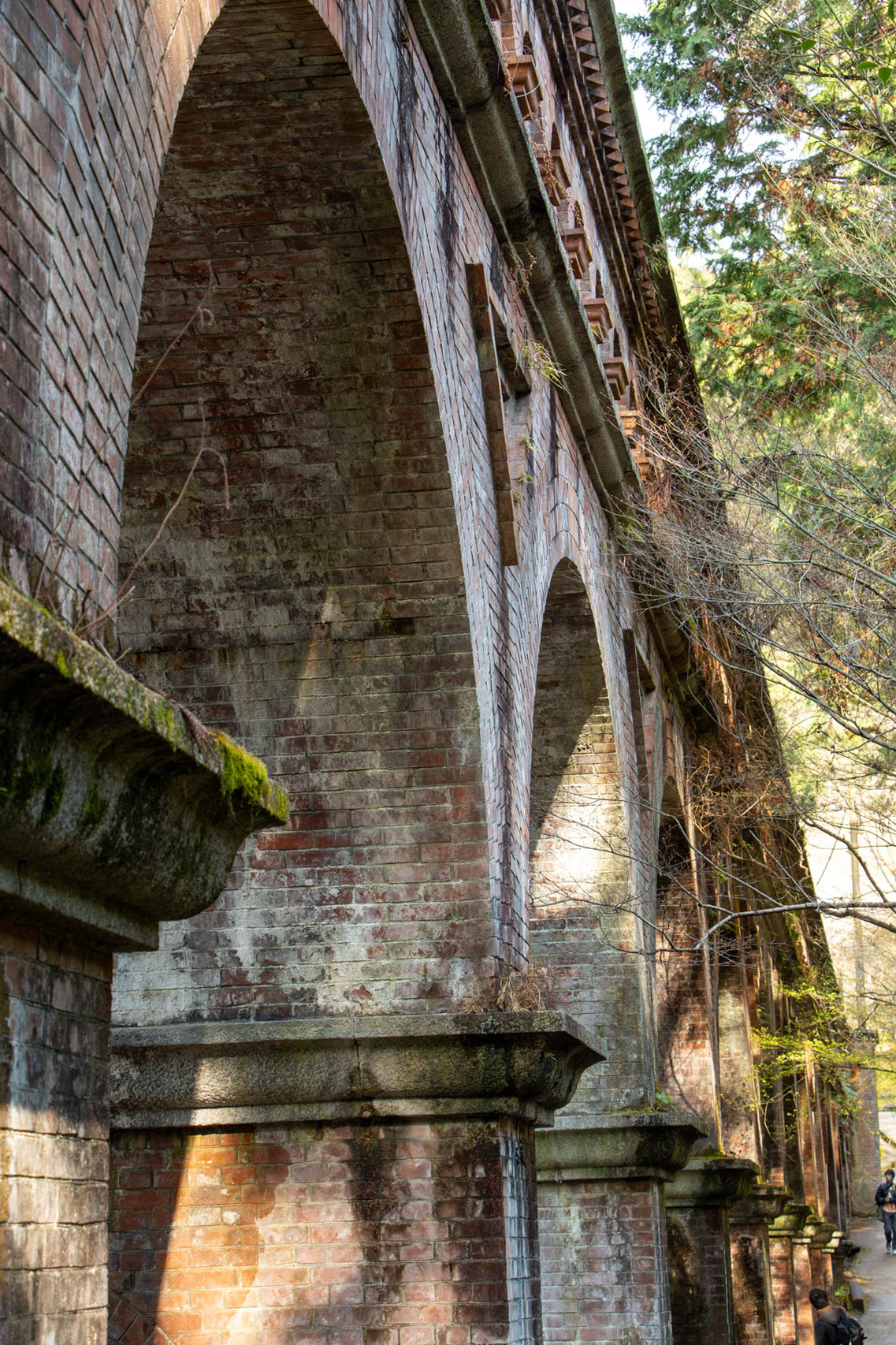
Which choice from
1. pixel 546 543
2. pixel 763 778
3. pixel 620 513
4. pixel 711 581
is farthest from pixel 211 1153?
pixel 763 778

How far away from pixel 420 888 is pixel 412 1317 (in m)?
1.64

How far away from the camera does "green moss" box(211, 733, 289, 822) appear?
8.98ft

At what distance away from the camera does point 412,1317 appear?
577cm

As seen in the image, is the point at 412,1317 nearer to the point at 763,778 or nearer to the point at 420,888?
the point at 420,888

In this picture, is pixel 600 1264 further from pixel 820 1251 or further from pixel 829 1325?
pixel 820 1251

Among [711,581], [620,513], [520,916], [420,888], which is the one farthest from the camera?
[620,513]

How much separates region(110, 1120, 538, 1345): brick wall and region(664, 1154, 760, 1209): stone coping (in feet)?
25.3

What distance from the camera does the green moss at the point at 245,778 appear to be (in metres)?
2.74

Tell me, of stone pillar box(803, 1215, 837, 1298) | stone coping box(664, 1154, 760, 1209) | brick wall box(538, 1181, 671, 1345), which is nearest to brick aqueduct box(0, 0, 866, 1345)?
brick wall box(538, 1181, 671, 1345)

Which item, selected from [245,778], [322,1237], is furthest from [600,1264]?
[245,778]

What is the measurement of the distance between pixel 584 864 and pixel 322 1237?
480cm

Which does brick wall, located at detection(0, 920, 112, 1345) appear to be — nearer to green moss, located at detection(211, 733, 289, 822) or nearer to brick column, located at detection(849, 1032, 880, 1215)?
green moss, located at detection(211, 733, 289, 822)

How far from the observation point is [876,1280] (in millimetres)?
31281

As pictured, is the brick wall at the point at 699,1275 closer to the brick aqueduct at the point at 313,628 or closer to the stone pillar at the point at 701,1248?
the stone pillar at the point at 701,1248
